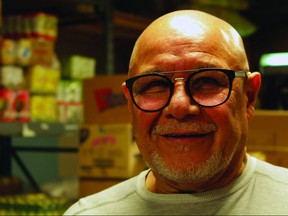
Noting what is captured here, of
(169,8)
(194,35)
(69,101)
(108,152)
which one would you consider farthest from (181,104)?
(169,8)

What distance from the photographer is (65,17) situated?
11.3 ft

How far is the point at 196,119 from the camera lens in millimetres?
1057

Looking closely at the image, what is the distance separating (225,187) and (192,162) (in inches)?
4.5

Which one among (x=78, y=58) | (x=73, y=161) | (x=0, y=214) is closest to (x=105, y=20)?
(x=78, y=58)

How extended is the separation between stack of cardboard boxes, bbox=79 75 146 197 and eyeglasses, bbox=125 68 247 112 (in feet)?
3.75

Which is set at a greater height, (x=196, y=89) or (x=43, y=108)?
(x=196, y=89)

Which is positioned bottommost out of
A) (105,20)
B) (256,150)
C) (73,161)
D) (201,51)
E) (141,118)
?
(73,161)

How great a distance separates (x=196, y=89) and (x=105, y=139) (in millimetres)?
1298

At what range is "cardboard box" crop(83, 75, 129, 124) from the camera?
2295 millimetres

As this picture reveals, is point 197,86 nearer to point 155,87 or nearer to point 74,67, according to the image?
point 155,87

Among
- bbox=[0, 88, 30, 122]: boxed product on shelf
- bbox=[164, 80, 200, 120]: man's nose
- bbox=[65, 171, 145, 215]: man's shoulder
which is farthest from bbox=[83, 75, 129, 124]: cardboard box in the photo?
bbox=[164, 80, 200, 120]: man's nose

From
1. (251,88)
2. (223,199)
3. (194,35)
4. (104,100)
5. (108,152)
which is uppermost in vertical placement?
(194,35)

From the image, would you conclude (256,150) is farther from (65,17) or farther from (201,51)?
(65,17)

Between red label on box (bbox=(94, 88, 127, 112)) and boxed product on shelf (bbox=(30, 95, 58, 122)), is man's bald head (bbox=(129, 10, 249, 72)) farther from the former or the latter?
boxed product on shelf (bbox=(30, 95, 58, 122))
